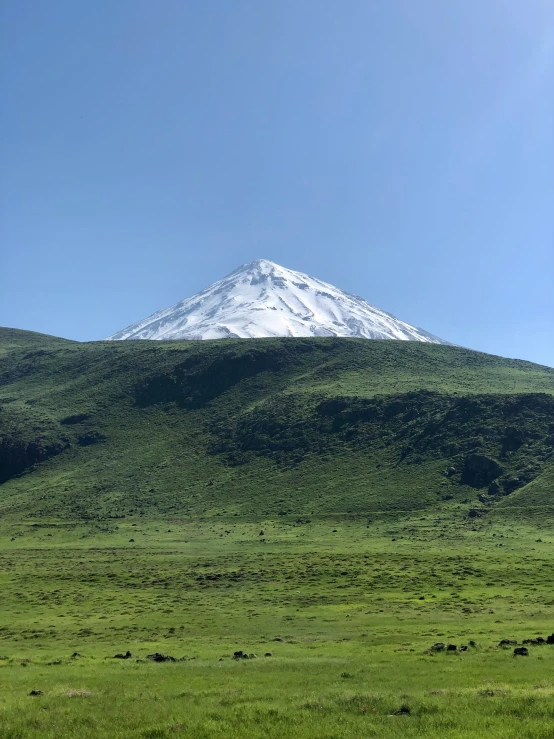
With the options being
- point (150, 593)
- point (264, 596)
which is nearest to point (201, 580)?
point (150, 593)

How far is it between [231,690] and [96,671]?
360 inches

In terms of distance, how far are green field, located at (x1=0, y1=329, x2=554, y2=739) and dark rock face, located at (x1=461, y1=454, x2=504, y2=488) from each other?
1.68ft

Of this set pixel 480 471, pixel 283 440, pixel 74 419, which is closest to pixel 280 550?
pixel 480 471

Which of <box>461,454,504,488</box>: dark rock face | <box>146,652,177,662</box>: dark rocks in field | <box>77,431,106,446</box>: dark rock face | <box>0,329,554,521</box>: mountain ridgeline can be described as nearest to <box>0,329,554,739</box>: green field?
<box>461,454,504,488</box>: dark rock face

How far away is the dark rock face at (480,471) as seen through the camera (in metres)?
121

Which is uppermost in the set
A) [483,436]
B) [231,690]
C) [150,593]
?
[483,436]

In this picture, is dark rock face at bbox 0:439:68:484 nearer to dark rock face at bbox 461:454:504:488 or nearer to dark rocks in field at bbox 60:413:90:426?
dark rocks in field at bbox 60:413:90:426


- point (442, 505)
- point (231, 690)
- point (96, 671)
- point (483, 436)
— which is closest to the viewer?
point (231, 690)

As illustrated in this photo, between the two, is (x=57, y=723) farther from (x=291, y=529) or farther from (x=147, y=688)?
(x=291, y=529)

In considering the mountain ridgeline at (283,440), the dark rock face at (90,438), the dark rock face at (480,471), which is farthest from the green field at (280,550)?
the dark rock face at (90,438)

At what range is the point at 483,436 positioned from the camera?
13538 centimetres

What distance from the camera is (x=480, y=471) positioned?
12338 centimetres

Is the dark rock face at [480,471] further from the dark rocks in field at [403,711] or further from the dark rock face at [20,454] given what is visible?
the dark rocks in field at [403,711]

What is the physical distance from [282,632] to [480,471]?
293 ft
